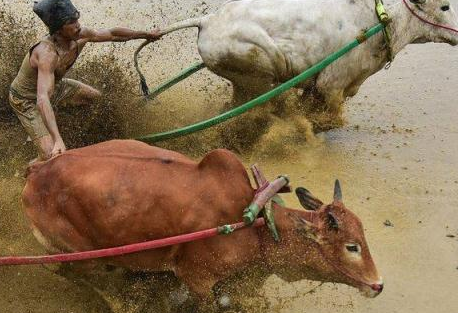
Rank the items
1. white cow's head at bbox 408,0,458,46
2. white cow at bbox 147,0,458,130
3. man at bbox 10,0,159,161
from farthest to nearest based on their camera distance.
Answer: white cow's head at bbox 408,0,458,46
white cow at bbox 147,0,458,130
man at bbox 10,0,159,161

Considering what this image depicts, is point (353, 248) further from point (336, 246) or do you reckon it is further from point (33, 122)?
point (33, 122)

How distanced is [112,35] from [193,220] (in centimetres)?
209

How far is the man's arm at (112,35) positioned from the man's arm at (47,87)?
1.47ft

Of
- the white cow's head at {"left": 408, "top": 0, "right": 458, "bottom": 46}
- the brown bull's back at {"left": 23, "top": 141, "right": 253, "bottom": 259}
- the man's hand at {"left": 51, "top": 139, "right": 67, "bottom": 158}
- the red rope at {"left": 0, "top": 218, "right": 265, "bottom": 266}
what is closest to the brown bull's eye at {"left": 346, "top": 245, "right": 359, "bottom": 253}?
the red rope at {"left": 0, "top": 218, "right": 265, "bottom": 266}

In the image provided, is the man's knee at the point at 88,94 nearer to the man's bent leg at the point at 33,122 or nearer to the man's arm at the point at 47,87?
the man's bent leg at the point at 33,122

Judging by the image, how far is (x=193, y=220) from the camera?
363cm

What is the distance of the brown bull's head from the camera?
3.56 m

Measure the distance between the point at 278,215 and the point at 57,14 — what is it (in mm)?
1941

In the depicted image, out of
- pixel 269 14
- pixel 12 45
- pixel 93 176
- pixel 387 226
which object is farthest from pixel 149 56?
pixel 93 176

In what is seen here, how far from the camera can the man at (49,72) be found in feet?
13.7

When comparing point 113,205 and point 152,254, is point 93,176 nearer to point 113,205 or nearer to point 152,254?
point 113,205

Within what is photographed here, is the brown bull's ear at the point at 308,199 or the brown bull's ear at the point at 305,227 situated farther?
the brown bull's ear at the point at 308,199

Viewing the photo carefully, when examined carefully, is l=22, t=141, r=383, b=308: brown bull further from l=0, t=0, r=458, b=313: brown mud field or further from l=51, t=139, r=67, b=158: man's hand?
l=0, t=0, r=458, b=313: brown mud field

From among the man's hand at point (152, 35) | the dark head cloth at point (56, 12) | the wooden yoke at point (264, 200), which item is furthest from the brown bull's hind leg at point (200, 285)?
the man's hand at point (152, 35)
